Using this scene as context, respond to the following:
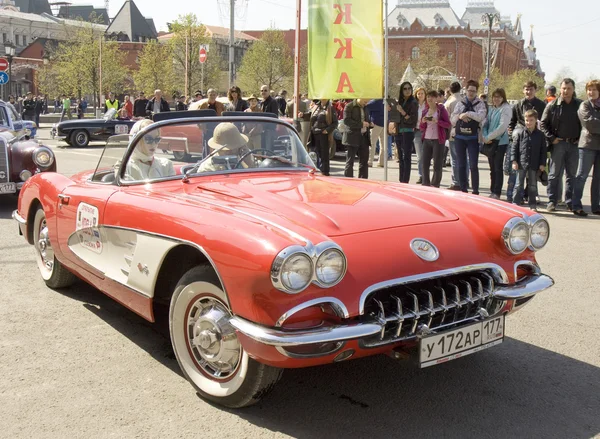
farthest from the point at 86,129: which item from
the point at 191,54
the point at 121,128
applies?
Result: the point at 191,54

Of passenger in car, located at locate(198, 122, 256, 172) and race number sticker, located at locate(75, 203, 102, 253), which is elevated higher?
passenger in car, located at locate(198, 122, 256, 172)

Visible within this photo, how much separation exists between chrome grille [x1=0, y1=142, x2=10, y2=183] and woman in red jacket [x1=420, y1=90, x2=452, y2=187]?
21.8ft

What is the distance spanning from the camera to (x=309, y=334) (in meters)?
2.96

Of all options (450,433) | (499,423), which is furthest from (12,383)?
(499,423)

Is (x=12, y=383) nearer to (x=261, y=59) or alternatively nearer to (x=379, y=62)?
(x=379, y=62)

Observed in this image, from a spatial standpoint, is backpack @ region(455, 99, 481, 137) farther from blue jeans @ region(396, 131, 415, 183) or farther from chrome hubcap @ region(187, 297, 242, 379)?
chrome hubcap @ region(187, 297, 242, 379)

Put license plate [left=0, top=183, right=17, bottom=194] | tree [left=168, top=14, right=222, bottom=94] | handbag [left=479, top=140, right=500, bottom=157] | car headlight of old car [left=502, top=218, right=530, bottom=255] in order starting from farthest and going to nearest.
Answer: tree [left=168, top=14, right=222, bottom=94]
handbag [left=479, top=140, right=500, bottom=157]
license plate [left=0, top=183, right=17, bottom=194]
car headlight of old car [left=502, top=218, right=530, bottom=255]

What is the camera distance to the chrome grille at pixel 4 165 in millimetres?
9641

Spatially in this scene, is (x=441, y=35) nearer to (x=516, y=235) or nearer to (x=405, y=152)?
(x=405, y=152)

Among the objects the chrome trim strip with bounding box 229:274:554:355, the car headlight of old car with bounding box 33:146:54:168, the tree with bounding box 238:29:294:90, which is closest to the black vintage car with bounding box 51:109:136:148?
the car headlight of old car with bounding box 33:146:54:168

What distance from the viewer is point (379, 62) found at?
874 centimetres

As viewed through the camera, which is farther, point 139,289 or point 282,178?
point 282,178

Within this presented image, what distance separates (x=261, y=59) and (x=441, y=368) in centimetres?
6858

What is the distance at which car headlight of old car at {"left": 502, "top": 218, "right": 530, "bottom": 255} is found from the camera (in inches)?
146
